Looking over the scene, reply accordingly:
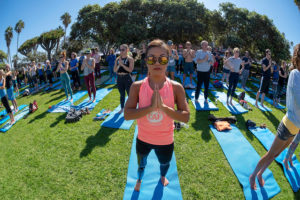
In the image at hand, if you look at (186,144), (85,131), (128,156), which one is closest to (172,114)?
(128,156)

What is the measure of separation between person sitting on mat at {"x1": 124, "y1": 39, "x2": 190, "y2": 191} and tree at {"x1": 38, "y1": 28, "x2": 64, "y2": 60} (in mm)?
41220

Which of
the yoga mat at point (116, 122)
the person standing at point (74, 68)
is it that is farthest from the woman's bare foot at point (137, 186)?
the person standing at point (74, 68)

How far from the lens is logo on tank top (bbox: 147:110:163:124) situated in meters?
1.95

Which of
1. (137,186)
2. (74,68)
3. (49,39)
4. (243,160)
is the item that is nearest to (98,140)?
(137,186)

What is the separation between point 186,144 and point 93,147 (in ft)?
8.70

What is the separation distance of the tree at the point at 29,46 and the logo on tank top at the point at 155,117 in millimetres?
46151

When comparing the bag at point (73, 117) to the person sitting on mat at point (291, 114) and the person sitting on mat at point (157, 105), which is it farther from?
the person sitting on mat at point (291, 114)

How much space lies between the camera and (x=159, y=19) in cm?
2106

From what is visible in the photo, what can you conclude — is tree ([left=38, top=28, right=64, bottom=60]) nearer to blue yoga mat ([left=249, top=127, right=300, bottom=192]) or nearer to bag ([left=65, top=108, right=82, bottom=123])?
bag ([left=65, top=108, right=82, bottom=123])

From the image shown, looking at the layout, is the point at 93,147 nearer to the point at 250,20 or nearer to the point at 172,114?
the point at 172,114

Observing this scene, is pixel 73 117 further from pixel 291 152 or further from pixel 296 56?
pixel 291 152

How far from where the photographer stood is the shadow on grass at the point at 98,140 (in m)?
4.20

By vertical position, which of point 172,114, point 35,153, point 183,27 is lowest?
point 35,153

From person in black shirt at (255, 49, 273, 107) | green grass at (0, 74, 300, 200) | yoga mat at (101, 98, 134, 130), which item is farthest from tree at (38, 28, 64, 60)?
person in black shirt at (255, 49, 273, 107)
